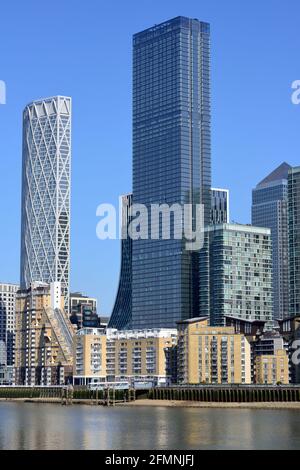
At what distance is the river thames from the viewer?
347 feet

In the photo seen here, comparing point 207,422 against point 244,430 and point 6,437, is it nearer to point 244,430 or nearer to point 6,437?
point 244,430

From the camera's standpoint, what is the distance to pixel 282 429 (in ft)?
408

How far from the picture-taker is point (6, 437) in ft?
382

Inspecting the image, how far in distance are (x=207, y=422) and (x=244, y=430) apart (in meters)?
16.4

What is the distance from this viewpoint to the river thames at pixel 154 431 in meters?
106

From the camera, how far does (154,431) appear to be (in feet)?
407
